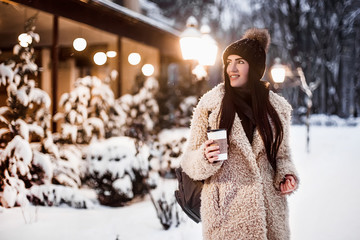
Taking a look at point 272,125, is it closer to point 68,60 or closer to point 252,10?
point 68,60

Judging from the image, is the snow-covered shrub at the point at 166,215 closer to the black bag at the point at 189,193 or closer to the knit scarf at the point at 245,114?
the black bag at the point at 189,193

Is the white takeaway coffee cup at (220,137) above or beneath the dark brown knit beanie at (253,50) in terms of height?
beneath

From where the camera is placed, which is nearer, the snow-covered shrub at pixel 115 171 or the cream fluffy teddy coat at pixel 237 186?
the cream fluffy teddy coat at pixel 237 186

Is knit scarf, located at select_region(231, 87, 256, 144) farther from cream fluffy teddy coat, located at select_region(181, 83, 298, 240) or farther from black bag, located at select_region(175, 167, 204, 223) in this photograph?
black bag, located at select_region(175, 167, 204, 223)

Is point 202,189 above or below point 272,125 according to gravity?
below

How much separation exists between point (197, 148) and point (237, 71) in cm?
57

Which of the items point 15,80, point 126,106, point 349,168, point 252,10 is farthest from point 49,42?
point 252,10

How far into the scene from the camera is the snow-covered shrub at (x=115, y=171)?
21.1ft

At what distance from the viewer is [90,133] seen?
25.6ft

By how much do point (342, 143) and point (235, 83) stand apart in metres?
14.2

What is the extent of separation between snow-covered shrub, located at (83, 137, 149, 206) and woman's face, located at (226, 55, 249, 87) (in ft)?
13.3

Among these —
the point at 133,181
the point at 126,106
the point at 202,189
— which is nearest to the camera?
the point at 202,189

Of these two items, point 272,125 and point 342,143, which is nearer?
point 272,125

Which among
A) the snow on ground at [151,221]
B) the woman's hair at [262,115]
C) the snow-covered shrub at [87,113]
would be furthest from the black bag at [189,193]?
the snow-covered shrub at [87,113]
